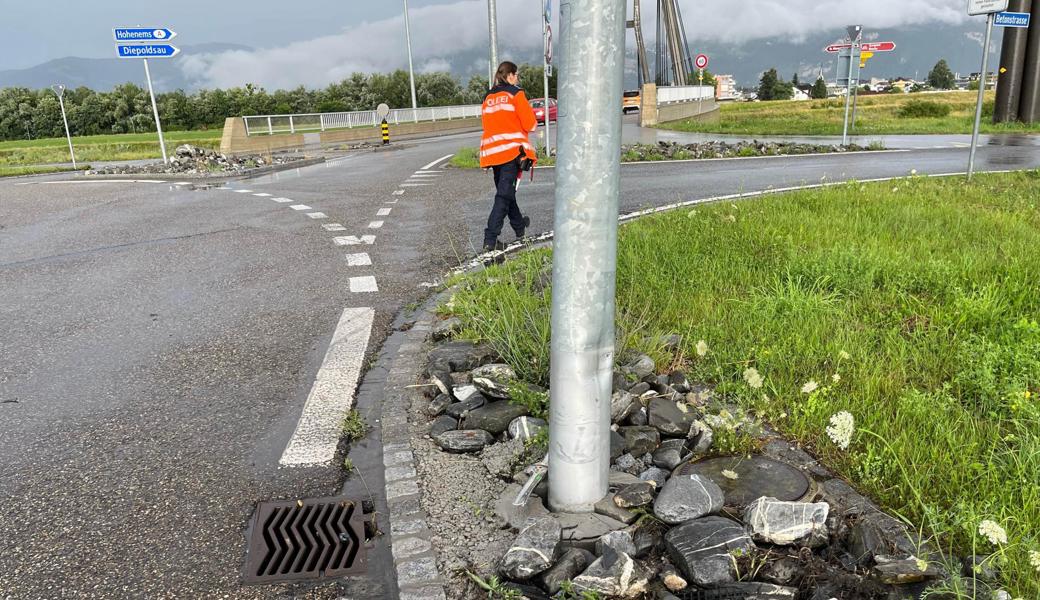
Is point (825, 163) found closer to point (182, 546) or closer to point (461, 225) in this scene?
point (461, 225)

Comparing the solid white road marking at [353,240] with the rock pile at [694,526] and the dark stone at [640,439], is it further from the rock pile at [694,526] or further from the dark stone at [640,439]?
the dark stone at [640,439]

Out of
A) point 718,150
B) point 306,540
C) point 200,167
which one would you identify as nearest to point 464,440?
point 306,540

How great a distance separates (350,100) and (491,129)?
66860mm

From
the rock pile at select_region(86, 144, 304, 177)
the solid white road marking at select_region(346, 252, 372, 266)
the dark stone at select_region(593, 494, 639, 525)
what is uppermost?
the rock pile at select_region(86, 144, 304, 177)

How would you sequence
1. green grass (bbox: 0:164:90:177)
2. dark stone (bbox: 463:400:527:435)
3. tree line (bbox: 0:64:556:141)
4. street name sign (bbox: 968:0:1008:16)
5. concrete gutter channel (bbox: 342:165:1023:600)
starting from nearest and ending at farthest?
1. concrete gutter channel (bbox: 342:165:1023:600)
2. dark stone (bbox: 463:400:527:435)
3. street name sign (bbox: 968:0:1008:16)
4. green grass (bbox: 0:164:90:177)
5. tree line (bbox: 0:64:556:141)

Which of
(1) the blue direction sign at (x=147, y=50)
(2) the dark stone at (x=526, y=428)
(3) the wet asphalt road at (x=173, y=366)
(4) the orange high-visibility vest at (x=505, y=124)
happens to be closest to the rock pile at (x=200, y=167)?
(1) the blue direction sign at (x=147, y=50)

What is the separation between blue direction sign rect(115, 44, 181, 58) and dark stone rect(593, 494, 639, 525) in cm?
2040

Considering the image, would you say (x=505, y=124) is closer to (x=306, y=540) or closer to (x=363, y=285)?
(x=363, y=285)

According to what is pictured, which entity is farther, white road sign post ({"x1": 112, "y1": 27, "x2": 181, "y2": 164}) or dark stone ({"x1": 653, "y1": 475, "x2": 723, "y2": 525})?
white road sign post ({"x1": 112, "y1": 27, "x2": 181, "y2": 164})

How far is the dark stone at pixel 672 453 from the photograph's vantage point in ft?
9.94

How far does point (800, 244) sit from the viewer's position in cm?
589

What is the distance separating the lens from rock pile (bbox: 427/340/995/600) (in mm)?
2252

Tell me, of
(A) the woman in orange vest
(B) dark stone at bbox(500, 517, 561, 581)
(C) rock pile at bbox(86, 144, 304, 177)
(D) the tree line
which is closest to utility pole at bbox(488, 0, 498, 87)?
(C) rock pile at bbox(86, 144, 304, 177)

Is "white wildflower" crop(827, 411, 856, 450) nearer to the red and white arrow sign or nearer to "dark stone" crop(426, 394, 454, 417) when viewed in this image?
"dark stone" crop(426, 394, 454, 417)
